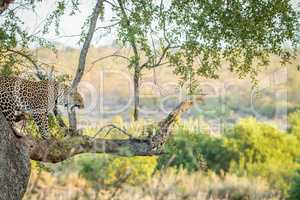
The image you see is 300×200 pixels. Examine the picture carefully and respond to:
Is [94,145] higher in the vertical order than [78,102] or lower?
lower

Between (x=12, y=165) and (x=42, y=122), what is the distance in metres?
1.21

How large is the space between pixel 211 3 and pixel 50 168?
8.05ft

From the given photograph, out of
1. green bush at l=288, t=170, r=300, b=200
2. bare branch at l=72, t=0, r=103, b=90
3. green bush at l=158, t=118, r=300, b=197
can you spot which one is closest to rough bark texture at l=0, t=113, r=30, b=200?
bare branch at l=72, t=0, r=103, b=90

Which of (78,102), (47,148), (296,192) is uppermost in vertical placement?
(78,102)

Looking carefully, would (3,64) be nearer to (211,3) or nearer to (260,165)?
(211,3)

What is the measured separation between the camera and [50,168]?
24.5 feet

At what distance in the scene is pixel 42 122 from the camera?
23.0ft

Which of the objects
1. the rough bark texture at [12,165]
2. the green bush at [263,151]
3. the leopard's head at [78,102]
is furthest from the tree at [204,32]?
the green bush at [263,151]

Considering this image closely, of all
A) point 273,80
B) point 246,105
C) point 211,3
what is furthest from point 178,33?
point 246,105

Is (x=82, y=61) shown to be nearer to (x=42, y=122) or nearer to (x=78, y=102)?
(x=78, y=102)

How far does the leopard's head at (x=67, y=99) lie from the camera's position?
7.15 metres

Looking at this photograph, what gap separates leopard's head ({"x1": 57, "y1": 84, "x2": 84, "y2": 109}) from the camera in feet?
23.5

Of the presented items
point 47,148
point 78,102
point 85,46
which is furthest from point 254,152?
point 47,148

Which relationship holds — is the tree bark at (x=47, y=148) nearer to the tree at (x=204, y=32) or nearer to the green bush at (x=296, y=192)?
the tree at (x=204, y=32)
